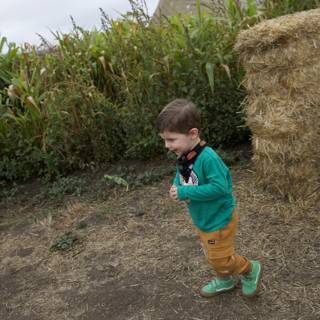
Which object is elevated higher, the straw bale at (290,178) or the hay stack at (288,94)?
the hay stack at (288,94)

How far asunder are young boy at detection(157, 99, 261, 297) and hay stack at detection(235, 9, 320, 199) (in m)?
1.20

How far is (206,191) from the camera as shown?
7.62 ft

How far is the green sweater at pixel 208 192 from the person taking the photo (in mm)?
2330

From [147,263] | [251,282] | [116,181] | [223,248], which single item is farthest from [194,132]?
[116,181]

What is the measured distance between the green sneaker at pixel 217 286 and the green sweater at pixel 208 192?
0.44m

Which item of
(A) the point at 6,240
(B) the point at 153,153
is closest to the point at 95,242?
(A) the point at 6,240

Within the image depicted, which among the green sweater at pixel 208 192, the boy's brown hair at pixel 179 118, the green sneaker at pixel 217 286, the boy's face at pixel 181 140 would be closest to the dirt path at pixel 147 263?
the green sneaker at pixel 217 286

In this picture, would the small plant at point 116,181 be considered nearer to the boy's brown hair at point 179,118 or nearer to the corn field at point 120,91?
the corn field at point 120,91

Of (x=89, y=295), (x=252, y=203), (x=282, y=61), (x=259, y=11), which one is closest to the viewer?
(x=89, y=295)

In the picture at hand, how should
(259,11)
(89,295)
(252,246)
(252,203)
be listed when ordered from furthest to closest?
(259,11) → (252,203) → (252,246) → (89,295)

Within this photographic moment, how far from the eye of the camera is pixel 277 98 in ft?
12.0

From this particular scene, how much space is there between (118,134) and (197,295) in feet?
8.30

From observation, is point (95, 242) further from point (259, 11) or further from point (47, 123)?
point (259, 11)

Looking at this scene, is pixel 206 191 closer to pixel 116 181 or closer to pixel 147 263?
pixel 147 263
